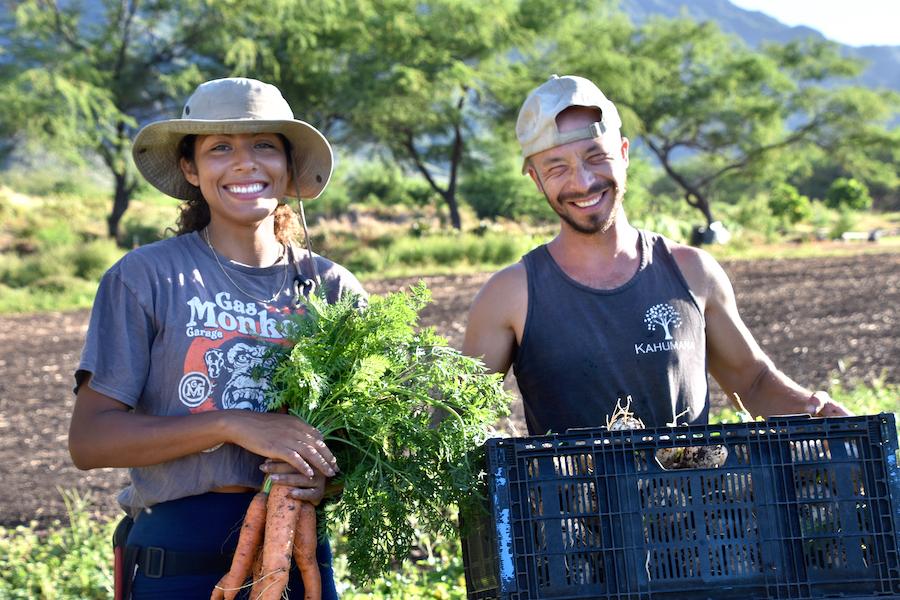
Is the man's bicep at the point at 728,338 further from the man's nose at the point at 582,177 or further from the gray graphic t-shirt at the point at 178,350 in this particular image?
the gray graphic t-shirt at the point at 178,350

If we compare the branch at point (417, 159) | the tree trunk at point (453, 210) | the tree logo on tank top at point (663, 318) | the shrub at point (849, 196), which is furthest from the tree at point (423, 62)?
the shrub at point (849, 196)

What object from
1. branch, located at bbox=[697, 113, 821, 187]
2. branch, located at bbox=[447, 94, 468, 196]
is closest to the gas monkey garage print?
branch, located at bbox=[447, 94, 468, 196]

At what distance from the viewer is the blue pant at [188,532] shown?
2.66 metres

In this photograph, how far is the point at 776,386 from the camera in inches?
130

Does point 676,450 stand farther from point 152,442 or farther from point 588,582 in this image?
point 152,442

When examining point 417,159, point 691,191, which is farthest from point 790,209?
point 417,159

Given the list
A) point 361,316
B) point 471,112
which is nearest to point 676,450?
point 361,316

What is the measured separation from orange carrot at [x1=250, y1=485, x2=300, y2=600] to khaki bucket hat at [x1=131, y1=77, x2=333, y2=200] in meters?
0.98

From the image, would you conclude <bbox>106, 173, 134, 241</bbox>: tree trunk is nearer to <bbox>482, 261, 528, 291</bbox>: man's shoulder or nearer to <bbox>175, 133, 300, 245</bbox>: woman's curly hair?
<bbox>175, 133, 300, 245</bbox>: woman's curly hair

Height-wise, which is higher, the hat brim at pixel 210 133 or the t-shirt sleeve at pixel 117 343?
the hat brim at pixel 210 133

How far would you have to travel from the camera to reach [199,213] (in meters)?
3.00

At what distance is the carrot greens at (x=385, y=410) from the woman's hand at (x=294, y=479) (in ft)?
0.28

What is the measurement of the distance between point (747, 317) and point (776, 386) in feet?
33.3

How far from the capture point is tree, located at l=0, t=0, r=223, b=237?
22.0 metres
